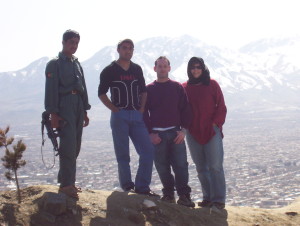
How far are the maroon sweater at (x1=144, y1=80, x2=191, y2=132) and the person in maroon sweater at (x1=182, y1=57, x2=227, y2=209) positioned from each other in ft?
0.70

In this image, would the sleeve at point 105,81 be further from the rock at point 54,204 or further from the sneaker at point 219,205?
the sneaker at point 219,205

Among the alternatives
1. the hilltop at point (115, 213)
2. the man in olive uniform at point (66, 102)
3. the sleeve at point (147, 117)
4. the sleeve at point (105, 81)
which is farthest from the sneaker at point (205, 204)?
the sleeve at point (105, 81)

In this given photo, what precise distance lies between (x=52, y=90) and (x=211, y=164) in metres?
2.96

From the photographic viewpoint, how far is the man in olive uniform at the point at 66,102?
6.00m

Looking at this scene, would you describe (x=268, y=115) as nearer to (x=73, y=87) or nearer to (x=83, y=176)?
(x=83, y=176)

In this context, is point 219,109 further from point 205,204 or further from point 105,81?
point 105,81

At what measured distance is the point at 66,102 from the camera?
6.10 m

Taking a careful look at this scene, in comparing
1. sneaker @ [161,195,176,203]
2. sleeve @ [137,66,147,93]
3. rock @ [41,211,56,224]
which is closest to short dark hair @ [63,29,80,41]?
sleeve @ [137,66,147,93]

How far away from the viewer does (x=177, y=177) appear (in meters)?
7.24

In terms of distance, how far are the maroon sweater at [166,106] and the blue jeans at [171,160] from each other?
183 mm

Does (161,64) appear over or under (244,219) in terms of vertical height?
over

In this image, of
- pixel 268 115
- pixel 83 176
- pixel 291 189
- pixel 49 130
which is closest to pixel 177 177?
pixel 49 130

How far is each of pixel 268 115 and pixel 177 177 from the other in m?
175

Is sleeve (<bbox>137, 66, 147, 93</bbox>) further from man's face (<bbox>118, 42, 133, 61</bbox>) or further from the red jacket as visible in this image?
the red jacket
